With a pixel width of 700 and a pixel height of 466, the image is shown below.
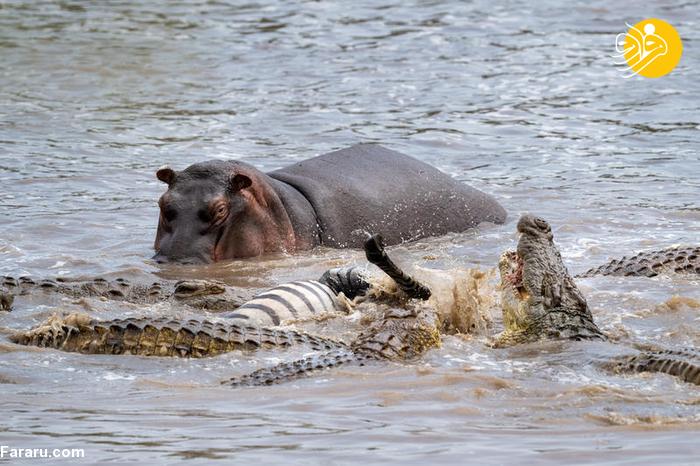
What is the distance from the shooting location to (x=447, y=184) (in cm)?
1133

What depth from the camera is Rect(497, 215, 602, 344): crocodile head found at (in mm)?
6773

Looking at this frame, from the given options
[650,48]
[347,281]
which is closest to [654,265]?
[347,281]

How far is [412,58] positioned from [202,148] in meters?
4.94

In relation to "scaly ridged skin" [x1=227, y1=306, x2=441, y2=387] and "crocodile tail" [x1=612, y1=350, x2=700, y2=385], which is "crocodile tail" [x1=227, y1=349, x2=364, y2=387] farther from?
"crocodile tail" [x1=612, y1=350, x2=700, y2=385]

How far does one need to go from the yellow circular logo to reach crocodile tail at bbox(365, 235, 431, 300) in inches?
426

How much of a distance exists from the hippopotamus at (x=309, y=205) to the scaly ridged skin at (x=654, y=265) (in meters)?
2.40

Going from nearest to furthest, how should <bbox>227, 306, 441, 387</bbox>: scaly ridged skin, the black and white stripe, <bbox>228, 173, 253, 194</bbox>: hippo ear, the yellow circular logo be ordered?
<bbox>227, 306, 441, 387</bbox>: scaly ridged skin
the black and white stripe
<bbox>228, 173, 253, 194</bbox>: hippo ear
the yellow circular logo

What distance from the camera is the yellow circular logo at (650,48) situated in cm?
1734

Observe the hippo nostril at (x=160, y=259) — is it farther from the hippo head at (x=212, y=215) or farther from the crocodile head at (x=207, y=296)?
the crocodile head at (x=207, y=296)

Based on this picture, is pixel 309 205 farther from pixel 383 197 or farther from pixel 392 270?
pixel 392 270

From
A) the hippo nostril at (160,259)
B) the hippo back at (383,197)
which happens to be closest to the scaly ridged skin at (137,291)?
the hippo nostril at (160,259)

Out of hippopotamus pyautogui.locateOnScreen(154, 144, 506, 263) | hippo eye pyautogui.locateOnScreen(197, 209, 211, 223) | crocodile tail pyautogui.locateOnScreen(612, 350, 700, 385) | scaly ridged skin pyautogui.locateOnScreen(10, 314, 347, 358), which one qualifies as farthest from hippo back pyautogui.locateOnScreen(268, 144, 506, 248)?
crocodile tail pyautogui.locateOnScreen(612, 350, 700, 385)

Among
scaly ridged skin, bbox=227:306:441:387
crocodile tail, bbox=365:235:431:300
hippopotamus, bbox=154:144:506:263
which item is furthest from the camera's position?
hippopotamus, bbox=154:144:506:263

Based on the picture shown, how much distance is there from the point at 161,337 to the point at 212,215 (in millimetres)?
3437
